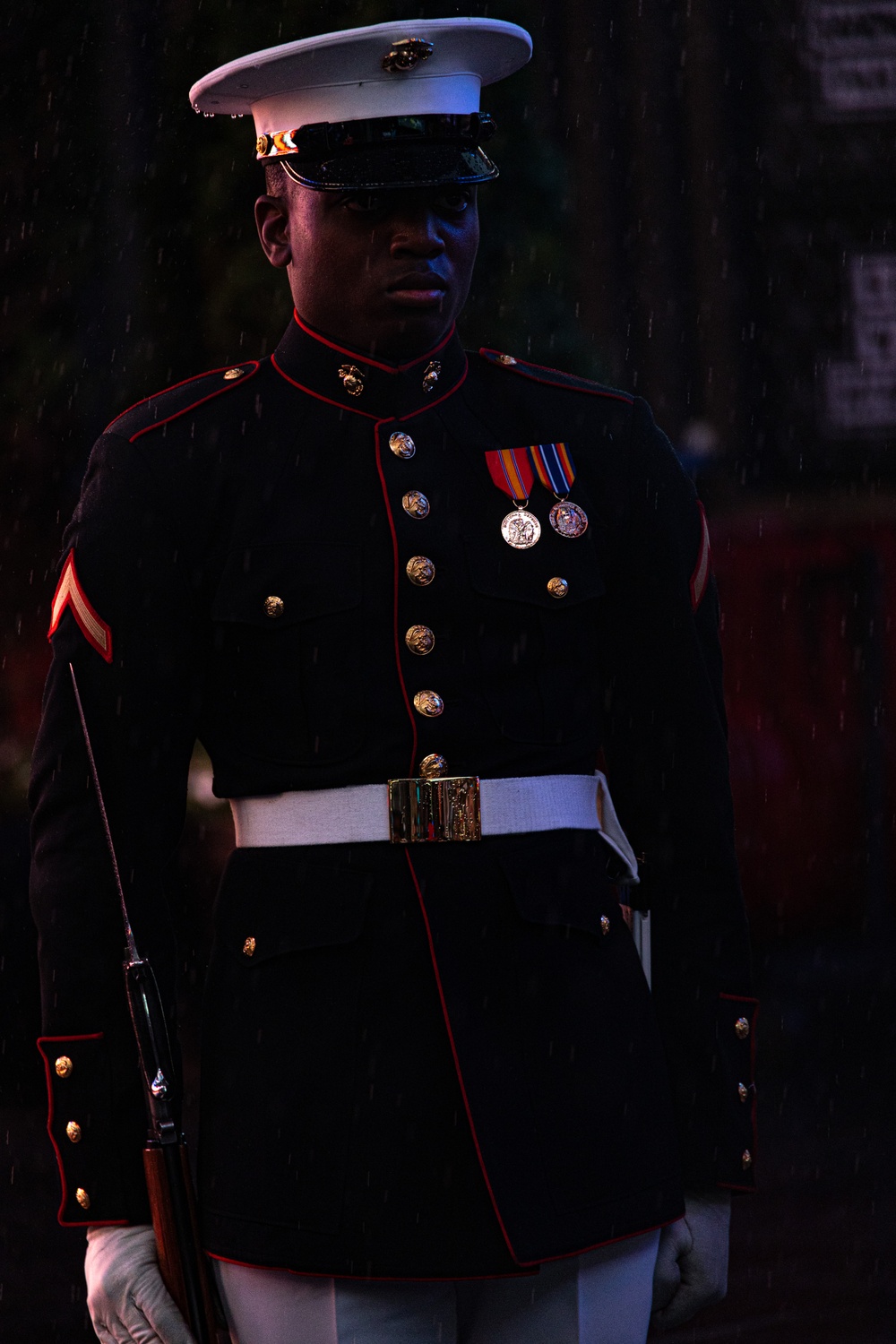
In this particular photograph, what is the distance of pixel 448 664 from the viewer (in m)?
1.99

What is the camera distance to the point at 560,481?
2115mm

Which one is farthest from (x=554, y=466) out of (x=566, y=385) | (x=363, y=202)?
(x=363, y=202)

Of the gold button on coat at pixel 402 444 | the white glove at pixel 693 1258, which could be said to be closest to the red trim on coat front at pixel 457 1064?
the white glove at pixel 693 1258

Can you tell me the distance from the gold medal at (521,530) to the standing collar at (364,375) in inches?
7.1

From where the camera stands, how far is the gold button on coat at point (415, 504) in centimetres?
205

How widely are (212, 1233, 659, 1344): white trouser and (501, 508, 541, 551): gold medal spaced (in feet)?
2.46

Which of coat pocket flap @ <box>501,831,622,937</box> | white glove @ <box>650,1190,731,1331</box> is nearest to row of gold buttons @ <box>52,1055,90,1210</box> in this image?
coat pocket flap @ <box>501,831,622,937</box>

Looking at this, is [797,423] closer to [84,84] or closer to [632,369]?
[632,369]

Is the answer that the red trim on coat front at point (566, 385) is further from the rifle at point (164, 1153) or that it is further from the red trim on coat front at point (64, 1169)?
the red trim on coat front at point (64, 1169)

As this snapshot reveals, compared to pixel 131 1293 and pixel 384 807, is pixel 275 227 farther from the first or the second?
pixel 131 1293

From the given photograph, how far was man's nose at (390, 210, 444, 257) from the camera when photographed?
6.49ft

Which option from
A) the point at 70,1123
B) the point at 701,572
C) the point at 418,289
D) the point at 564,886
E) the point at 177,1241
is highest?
the point at 418,289

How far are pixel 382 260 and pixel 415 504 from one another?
0.26 metres

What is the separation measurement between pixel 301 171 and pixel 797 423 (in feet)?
30.9
